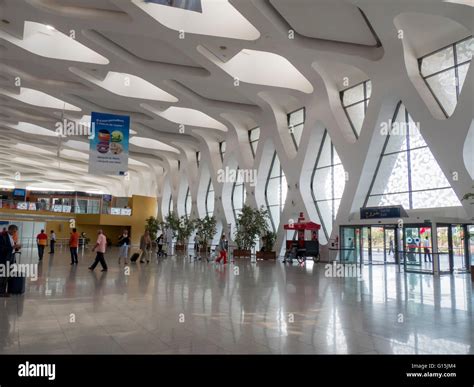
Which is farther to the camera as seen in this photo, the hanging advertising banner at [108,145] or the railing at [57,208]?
the railing at [57,208]

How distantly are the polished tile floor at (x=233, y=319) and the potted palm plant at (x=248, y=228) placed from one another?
40.0 feet

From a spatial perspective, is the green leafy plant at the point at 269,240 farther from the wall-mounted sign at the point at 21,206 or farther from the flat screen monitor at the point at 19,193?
the flat screen monitor at the point at 19,193

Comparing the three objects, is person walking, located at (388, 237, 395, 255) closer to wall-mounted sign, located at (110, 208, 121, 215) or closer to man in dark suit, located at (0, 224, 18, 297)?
man in dark suit, located at (0, 224, 18, 297)

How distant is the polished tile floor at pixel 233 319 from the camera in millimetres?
4406

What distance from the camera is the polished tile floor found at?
4.41 metres

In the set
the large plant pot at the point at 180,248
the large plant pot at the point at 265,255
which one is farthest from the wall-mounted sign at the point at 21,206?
the large plant pot at the point at 265,255

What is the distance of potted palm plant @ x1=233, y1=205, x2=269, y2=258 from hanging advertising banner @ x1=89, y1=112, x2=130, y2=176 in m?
9.89

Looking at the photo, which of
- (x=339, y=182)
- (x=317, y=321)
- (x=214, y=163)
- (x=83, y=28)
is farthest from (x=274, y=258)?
(x=317, y=321)

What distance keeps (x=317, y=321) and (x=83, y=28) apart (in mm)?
12892

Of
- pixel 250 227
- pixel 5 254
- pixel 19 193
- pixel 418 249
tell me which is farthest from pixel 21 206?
pixel 418 249

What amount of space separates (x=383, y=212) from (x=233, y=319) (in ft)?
36.4

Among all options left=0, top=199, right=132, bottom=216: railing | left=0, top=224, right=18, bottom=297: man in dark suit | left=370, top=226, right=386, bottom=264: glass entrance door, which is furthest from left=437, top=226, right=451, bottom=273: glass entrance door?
left=0, top=199, right=132, bottom=216: railing
